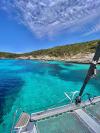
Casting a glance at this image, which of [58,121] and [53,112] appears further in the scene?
[53,112]

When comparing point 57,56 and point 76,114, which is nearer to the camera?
point 76,114

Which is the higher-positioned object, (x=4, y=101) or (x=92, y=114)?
(x=92, y=114)

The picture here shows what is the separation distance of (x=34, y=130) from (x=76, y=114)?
3.33m

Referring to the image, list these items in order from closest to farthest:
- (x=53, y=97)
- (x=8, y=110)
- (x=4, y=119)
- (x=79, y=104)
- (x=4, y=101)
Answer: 1. (x=79, y=104)
2. (x=4, y=119)
3. (x=8, y=110)
4. (x=4, y=101)
5. (x=53, y=97)

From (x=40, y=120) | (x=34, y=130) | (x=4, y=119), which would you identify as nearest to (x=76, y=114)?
(x=40, y=120)

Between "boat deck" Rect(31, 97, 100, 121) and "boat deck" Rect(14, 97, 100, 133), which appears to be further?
"boat deck" Rect(31, 97, 100, 121)

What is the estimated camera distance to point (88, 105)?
473 inches

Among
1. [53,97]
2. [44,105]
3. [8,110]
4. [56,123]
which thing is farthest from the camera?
[53,97]

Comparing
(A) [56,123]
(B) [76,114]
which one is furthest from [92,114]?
(A) [56,123]

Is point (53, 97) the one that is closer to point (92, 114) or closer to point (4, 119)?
point (4, 119)

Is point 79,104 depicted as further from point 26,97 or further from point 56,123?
point 26,97

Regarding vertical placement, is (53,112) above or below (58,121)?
above

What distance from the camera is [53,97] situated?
22.5 m

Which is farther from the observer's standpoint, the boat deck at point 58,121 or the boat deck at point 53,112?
the boat deck at point 53,112
